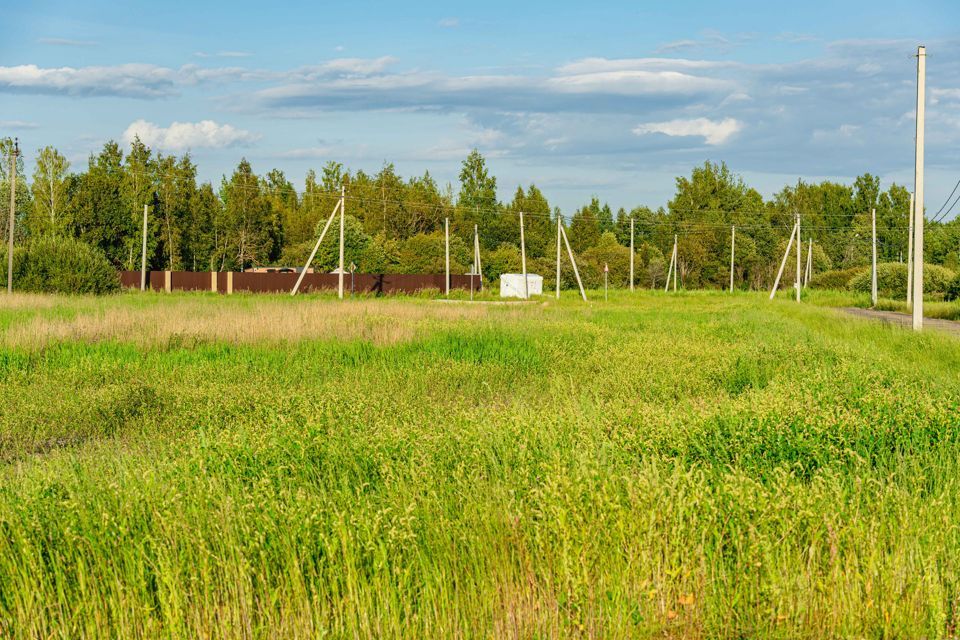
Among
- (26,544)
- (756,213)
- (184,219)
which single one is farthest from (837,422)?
(756,213)

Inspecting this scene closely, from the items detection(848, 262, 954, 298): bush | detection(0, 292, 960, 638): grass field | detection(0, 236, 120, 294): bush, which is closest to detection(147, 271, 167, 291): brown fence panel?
detection(0, 236, 120, 294): bush

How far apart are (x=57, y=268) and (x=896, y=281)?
159ft

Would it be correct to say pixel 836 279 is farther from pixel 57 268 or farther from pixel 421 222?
pixel 57 268

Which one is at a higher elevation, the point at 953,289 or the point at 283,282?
the point at 283,282

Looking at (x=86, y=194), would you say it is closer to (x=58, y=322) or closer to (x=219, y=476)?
(x=58, y=322)

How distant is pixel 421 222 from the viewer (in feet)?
297

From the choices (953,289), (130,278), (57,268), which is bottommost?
(953,289)

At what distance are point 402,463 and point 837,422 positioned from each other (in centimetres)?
353

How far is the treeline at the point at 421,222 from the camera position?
69.3 m

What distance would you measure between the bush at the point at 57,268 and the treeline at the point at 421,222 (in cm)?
1979

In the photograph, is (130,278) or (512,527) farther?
(130,278)

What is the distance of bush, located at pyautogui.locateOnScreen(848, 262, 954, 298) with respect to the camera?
61125mm

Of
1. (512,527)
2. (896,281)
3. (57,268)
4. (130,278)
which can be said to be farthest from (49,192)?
(512,527)

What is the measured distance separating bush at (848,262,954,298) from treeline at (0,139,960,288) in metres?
21.8
